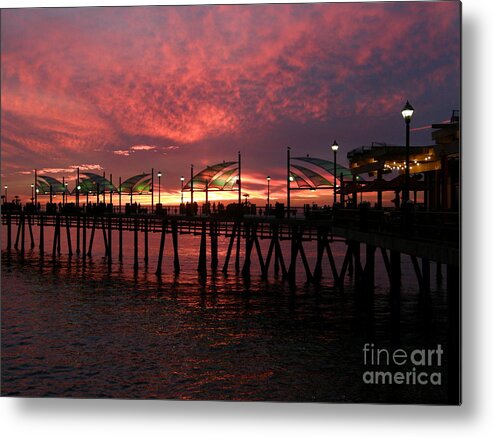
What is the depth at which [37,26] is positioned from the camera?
51.6 feet

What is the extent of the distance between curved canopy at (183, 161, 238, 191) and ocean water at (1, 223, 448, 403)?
21750 millimetres

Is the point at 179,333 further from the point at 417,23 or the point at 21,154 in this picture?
the point at 417,23

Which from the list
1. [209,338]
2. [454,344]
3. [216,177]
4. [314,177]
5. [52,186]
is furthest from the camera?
[52,186]

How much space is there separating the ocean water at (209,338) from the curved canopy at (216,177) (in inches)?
856

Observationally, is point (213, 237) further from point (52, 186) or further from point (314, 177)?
point (52, 186)

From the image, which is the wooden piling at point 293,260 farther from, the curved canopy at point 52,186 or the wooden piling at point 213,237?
the curved canopy at point 52,186

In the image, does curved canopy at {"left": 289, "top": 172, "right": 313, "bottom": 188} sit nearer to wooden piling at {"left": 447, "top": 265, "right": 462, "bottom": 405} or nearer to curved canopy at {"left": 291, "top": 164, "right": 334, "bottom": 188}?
curved canopy at {"left": 291, "top": 164, "right": 334, "bottom": 188}

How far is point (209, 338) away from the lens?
885 inches

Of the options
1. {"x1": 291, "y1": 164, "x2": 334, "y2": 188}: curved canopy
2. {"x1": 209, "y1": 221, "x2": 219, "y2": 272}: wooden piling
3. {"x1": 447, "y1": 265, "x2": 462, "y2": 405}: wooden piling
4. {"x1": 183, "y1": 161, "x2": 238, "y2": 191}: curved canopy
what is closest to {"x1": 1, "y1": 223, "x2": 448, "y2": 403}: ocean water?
{"x1": 447, "y1": 265, "x2": 462, "y2": 405}: wooden piling

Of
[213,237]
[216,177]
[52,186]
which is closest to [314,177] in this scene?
[216,177]

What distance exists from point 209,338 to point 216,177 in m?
38.1

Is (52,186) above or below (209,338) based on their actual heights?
above

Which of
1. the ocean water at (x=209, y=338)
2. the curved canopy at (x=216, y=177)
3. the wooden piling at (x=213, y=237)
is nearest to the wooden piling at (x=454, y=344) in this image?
the ocean water at (x=209, y=338)

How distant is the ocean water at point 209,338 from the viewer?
660 inches
